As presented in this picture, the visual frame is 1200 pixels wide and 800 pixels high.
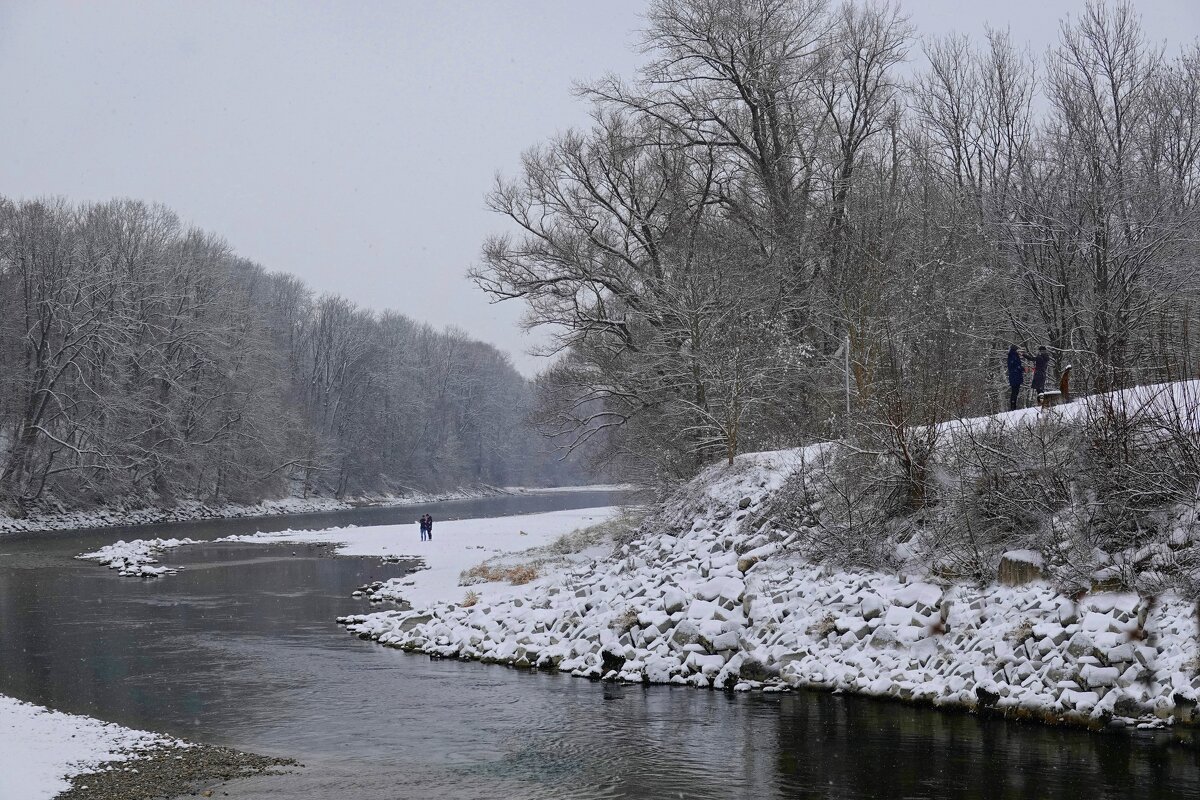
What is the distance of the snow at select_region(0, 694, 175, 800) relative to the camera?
9.75 meters

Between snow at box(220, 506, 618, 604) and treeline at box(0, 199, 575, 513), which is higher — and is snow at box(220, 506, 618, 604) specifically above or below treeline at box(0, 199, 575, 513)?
below

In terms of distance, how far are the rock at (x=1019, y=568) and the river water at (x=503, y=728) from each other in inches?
100

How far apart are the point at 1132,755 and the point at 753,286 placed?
16912 millimetres

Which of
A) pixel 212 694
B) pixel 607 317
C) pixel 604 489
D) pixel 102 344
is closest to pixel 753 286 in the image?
pixel 607 317

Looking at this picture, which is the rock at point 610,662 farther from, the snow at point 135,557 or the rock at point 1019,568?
the snow at point 135,557

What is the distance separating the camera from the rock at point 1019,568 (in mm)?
13828

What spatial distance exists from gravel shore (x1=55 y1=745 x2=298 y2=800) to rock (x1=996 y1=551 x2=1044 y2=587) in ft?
32.9

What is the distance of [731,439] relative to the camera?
22.0m

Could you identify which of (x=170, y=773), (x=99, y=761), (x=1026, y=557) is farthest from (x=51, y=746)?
(x=1026, y=557)

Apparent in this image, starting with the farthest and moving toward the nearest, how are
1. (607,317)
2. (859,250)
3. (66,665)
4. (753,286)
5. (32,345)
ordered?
(32,345), (607,317), (753,286), (859,250), (66,665)

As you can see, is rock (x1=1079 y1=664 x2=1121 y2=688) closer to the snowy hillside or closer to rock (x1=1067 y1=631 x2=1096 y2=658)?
the snowy hillside

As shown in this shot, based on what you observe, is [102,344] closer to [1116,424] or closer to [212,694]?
[212,694]

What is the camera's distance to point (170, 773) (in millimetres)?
10352

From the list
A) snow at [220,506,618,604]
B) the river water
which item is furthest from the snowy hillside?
snow at [220,506,618,604]
